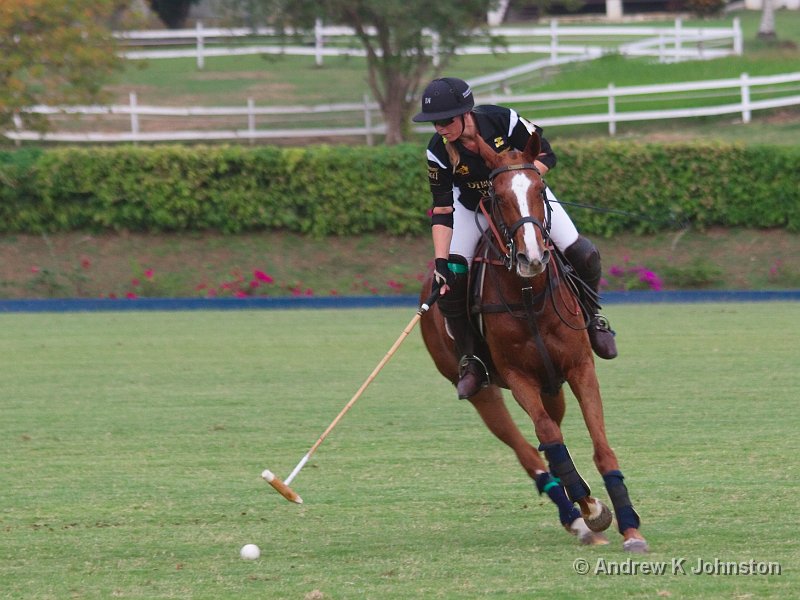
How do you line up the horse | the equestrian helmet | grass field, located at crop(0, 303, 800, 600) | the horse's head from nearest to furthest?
grass field, located at crop(0, 303, 800, 600) → the horse's head → the horse → the equestrian helmet

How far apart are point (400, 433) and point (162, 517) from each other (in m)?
2.83

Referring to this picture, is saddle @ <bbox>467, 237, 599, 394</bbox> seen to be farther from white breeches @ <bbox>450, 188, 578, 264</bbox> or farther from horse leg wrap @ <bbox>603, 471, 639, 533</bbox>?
horse leg wrap @ <bbox>603, 471, 639, 533</bbox>

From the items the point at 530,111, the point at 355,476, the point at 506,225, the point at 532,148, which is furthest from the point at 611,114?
the point at 506,225

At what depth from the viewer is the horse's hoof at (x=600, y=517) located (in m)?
5.98

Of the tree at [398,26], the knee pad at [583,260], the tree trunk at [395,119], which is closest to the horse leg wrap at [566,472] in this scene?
the knee pad at [583,260]

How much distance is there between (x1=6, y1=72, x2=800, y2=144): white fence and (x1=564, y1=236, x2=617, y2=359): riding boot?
22.1 metres

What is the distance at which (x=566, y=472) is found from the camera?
5996 mm

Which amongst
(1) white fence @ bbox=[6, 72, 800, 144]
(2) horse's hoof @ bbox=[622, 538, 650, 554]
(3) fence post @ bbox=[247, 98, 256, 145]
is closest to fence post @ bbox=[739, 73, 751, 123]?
(1) white fence @ bbox=[6, 72, 800, 144]

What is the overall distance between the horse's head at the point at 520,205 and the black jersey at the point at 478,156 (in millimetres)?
318

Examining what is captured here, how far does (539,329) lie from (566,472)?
2.33ft

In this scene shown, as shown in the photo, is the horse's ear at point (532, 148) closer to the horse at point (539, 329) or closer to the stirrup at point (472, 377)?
the horse at point (539, 329)

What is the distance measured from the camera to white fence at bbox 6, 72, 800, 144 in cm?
2900

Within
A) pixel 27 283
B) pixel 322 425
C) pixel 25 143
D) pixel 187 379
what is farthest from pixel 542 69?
pixel 322 425

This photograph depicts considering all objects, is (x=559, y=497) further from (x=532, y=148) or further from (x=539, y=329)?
(x=532, y=148)
